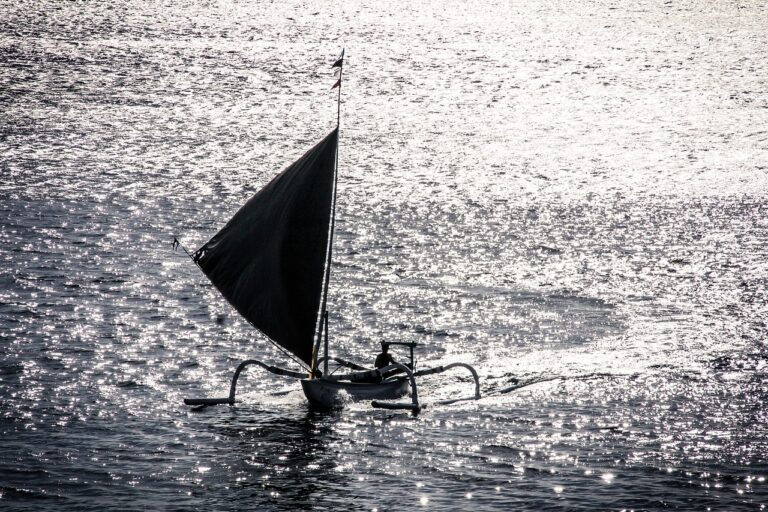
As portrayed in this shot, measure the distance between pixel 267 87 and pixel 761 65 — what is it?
2066 inches

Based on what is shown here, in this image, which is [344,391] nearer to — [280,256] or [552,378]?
[280,256]

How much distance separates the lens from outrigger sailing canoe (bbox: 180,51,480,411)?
39.1m

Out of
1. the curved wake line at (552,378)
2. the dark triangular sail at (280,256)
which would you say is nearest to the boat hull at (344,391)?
the dark triangular sail at (280,256)

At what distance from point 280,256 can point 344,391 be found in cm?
521

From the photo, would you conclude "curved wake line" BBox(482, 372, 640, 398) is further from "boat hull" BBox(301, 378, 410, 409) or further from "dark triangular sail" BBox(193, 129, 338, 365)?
"dark triangular sail" BBox(193, 129, 338, 365)

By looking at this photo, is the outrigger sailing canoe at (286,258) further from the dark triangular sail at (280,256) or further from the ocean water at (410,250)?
the ocean water at (410,250)

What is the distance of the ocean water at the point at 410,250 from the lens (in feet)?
116

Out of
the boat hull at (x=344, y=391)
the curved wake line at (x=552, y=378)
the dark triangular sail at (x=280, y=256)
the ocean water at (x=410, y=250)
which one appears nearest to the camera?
the ocean water at (x=410, y=250)

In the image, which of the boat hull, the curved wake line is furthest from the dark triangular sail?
the curved wake line

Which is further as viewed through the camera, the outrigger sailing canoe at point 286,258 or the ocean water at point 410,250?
the outrigger sailing canoe at point 286,258

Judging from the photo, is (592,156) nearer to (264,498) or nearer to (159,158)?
(159,158)

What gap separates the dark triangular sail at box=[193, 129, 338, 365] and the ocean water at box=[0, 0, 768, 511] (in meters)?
3.28

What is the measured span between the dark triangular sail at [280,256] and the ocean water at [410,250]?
129 inches

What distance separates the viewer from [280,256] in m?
39.2
